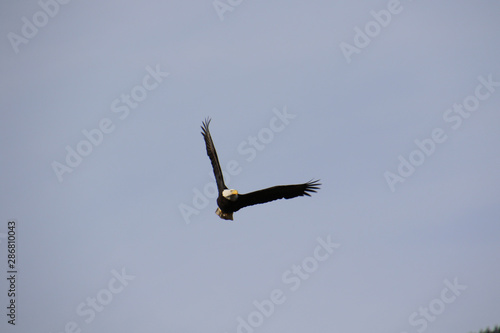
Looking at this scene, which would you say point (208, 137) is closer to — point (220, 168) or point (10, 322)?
point (220, 168)

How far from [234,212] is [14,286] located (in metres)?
15.1

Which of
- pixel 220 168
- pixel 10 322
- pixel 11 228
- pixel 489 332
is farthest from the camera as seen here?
pixel 489 332

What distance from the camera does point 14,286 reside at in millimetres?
34375

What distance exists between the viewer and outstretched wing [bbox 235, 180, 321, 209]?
2622 cm

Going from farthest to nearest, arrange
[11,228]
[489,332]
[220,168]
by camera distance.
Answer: [489,332]
[11,228]
[220,168]

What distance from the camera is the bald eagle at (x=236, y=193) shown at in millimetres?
25500

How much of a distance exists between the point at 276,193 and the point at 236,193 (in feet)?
6.70

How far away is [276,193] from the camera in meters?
26.6

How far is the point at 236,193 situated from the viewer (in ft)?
83.3

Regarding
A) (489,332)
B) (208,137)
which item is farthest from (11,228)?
(489,332)

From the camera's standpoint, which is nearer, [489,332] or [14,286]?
[14,286]

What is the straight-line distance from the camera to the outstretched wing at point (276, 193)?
86.0 ft

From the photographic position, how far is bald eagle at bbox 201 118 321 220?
25.5 metres

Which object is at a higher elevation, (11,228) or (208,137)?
(11,228)
